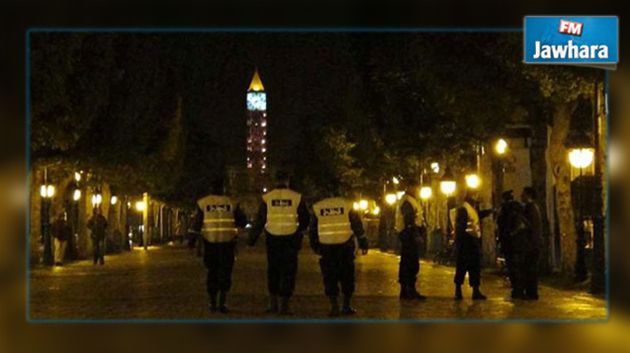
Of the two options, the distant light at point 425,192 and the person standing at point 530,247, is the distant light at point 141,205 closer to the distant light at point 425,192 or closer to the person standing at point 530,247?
the distant light at point 425,192

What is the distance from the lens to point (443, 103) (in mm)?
30688

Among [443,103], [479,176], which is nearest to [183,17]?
[443,103]

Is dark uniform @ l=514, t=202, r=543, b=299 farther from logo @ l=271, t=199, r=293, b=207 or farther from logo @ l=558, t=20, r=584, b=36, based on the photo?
logo @ l=558, t=20, r=584, b=36

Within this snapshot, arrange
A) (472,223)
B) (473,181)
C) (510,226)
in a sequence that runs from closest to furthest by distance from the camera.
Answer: (472,223)
(510,226)
(473,181)

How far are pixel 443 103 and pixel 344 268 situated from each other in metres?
13.7

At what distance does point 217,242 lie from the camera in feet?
58.9

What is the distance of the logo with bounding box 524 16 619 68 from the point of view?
44.1 ft

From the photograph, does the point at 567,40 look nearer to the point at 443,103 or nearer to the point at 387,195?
the point at 443,103

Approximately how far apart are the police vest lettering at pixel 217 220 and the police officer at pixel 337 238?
1312mm

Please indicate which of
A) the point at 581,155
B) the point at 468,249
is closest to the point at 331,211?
the point at 468,249

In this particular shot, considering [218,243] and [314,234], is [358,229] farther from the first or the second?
[218,243]

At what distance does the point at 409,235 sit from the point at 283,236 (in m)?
3.63

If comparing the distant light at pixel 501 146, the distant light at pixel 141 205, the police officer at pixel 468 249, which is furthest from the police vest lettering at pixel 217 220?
the distant light at pixel 141 205

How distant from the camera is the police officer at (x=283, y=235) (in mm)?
17500
